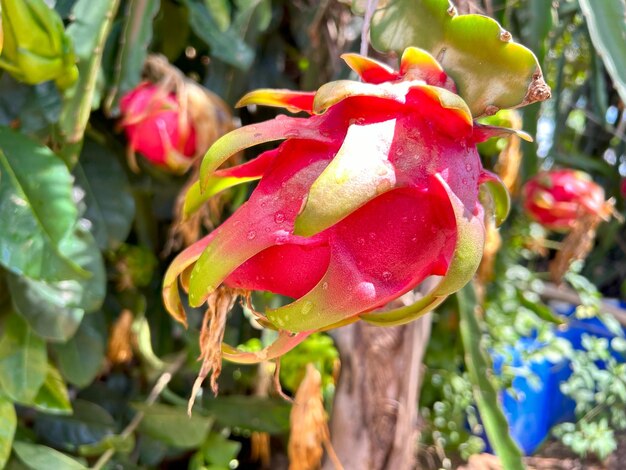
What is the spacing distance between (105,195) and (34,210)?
21 cm

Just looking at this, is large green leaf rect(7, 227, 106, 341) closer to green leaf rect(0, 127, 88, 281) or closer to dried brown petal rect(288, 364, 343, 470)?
green leaf rect(0, 127, 88, 281)

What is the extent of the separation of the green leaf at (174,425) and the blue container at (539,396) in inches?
27.2

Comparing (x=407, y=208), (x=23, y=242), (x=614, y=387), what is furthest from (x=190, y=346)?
(x=614, y=387)

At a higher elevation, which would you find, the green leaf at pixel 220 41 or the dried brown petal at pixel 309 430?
the green leaf at pixel 220 41

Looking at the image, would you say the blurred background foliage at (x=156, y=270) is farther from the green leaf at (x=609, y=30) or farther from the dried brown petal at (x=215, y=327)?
the dried brown petal at (x=215, y=327)

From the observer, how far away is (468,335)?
65 cm

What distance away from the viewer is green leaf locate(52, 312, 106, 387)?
748mm

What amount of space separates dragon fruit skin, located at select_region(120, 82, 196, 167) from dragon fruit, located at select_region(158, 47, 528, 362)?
0.42 meters

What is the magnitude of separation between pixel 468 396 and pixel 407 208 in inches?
38.5

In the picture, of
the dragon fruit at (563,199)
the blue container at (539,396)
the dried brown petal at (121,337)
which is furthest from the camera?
the blue container at (539,396)

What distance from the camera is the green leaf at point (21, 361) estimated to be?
65 centimetres

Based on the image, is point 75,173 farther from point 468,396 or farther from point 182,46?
point 468,396

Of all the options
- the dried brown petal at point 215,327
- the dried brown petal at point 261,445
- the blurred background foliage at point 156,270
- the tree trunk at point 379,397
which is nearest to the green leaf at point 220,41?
the blurred background foliage at point 156,270

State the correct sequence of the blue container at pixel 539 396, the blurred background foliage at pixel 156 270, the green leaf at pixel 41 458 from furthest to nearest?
the blue container at pixel 539 396, the green leaf at pixel 41 458, the blurred background foliage at pixel 156 270
